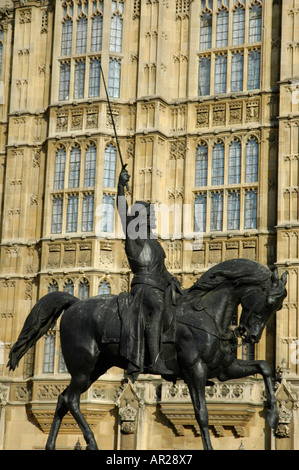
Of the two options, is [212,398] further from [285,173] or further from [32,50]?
[32,50]

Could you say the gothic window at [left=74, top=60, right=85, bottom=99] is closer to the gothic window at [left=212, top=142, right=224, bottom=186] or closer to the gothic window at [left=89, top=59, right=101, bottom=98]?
the gothic window at [left=89, top=59, right=101, bottom=98]

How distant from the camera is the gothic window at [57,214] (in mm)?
30125

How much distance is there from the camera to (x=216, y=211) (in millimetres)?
28750

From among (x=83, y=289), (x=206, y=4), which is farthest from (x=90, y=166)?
(x=206, y=4)

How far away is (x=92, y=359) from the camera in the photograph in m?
12.8

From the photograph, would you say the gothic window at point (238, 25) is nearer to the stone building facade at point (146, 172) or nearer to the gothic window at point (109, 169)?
the stone building facade at point (146, 172)

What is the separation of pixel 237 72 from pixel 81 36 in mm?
5663

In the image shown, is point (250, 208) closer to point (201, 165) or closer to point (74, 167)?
point (201, 165)

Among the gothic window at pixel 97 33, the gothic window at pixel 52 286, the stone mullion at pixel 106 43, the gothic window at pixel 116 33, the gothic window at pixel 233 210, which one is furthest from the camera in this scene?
the gothic window at pixel 116 33

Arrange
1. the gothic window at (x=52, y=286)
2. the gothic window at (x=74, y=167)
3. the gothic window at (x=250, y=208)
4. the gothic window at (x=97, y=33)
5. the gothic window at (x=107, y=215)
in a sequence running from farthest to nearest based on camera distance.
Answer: the gothic window at (x=97, y=33) → the gothic window at (x=74, y=167) → the gothic window at (x=52, y=286) → the gothic window at (x=107, y=215) → the gothic window at (x=250, y=208)

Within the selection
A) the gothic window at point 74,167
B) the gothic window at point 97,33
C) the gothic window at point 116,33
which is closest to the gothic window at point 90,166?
the gothic window at point 74,167

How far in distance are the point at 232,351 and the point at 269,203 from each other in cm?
1605

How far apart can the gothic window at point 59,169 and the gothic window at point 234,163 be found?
5660 millimetres
